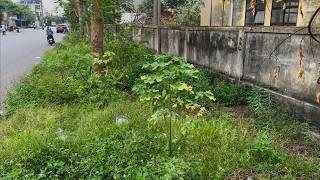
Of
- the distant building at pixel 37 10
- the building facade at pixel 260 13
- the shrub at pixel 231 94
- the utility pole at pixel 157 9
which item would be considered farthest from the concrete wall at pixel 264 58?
the distant building at pixel 37 10

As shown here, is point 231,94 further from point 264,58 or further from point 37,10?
point 37,10

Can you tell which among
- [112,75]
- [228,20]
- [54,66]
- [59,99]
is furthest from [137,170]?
[228,20]

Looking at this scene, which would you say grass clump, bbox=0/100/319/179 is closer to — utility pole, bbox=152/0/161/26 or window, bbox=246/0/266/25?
utility pole, bbox=152/0/161/26

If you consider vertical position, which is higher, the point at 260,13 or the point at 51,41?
the point at 260,13

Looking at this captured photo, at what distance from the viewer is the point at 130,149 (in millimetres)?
4105

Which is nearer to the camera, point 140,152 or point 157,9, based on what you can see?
point 140,152

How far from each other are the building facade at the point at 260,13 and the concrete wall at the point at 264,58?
1081mm

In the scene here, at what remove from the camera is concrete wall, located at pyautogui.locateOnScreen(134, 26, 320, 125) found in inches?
217

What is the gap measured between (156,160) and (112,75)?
400 cm

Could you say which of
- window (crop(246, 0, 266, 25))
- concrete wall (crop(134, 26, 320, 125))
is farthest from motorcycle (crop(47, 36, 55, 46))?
concrete wall (crop(134, 26, 320, 125))

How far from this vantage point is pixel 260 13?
13.3m

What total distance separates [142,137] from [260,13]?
406 inches

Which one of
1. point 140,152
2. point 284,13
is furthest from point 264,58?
point 284,13

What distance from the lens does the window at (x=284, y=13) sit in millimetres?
11453
